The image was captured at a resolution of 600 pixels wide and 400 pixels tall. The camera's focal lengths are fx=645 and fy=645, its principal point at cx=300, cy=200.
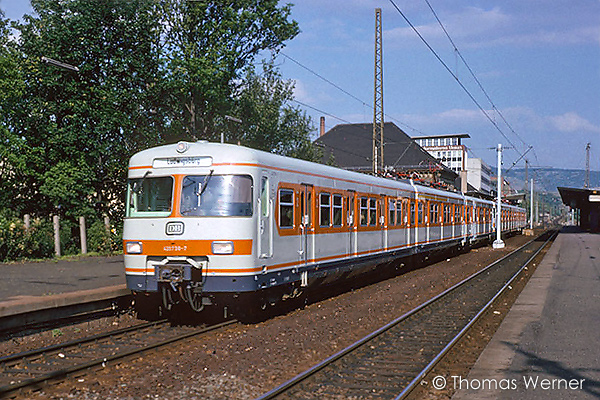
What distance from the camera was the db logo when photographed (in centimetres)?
1080

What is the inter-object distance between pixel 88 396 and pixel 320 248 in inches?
288

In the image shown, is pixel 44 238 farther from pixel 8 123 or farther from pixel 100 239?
pixel 8 123

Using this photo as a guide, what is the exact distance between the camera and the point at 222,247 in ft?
34.7

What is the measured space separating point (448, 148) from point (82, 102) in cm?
12500

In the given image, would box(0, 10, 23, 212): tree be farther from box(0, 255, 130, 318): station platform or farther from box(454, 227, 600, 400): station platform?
box(454, 227, 600, 400): station platform

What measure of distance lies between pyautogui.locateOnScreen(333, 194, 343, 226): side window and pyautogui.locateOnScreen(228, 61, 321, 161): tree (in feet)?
51.8

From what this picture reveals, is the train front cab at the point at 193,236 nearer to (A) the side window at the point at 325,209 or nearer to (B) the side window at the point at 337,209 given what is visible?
(A) the side window at the point at 325,209

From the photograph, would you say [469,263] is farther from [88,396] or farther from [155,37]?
[88,396]

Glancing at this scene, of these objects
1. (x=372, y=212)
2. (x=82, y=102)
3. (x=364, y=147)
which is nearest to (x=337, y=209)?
(x=372, y=212)

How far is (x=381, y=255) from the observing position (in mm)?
17859

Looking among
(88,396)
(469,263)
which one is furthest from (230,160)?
(469,263)

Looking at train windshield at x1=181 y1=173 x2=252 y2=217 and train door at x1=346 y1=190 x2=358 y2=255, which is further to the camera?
train door at x1=346 y1=190 x2=358 y2=255

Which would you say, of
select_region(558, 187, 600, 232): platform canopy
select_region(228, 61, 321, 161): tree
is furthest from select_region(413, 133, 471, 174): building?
select_region(228, 61, 321, 161): tree

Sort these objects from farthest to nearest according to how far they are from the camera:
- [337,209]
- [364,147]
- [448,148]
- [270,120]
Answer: [448,148] < [364,147] < [270,120] < [337,209]
